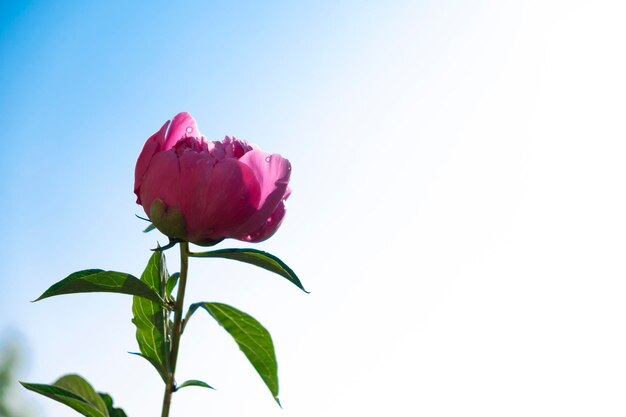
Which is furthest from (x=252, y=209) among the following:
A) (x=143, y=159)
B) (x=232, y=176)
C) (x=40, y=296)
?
(x=40, y=296)

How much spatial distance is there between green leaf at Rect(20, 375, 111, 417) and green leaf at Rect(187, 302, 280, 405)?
0.48ft

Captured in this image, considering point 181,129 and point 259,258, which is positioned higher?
point 181,129

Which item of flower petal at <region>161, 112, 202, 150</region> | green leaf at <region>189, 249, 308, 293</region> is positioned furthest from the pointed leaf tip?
flower petal at <region>161, 112, 202, 150</region>

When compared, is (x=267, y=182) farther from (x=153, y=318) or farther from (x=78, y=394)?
(x=78, y=394)

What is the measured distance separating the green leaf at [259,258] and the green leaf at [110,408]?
0.21 metres

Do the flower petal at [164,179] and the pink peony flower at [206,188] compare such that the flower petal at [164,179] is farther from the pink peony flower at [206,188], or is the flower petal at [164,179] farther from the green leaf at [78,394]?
the green leaf at [78,394]

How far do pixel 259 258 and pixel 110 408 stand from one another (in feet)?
0.87

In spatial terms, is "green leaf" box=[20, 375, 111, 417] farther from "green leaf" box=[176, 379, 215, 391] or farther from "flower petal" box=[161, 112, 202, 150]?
"flower petal" box=[161, 112, 202, 150]

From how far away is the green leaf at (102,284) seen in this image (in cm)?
89

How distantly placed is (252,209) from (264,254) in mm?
60

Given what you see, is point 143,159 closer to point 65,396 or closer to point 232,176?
point 232,176

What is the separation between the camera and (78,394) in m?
0.87

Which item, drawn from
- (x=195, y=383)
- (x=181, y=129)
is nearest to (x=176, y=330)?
(x=195, y=383)

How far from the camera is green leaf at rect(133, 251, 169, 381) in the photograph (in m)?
0.95
